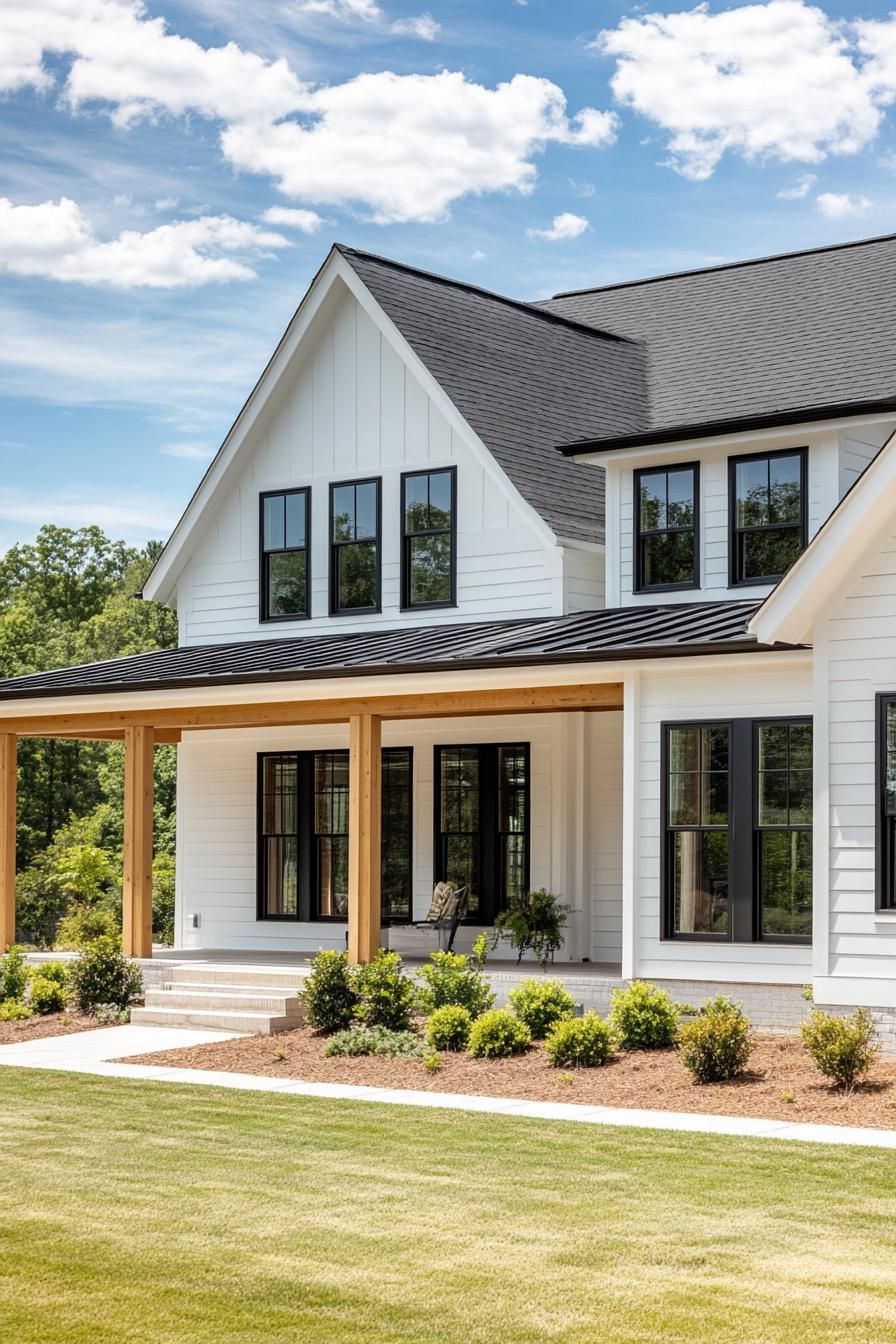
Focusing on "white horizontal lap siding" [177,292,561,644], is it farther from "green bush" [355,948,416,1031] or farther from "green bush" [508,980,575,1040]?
"green bush" [508,980,575,1040]

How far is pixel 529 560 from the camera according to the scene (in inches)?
763

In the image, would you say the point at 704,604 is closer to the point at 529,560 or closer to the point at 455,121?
the point at 529,560

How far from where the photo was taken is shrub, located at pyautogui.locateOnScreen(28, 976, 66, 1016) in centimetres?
1819

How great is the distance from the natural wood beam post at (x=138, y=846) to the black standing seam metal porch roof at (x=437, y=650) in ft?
2.93

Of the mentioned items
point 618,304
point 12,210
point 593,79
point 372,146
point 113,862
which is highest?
point 12,210

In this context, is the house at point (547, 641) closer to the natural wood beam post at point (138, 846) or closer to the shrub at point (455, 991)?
the natural wood beam post at point (138, 846)

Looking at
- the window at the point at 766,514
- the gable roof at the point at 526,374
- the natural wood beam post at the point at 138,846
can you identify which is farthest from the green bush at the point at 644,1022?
the natural wood beam post at the point at 138,846

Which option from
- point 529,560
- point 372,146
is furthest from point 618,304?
point 372,146

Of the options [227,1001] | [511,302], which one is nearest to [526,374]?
[511,302]

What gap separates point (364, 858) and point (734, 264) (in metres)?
11.4

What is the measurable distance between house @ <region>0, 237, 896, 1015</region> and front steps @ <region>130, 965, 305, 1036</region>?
1113mm

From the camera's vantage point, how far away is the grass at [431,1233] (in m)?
6.90

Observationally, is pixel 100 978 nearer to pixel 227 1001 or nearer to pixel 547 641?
pixel 227 1001

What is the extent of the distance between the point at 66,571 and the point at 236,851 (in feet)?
176
